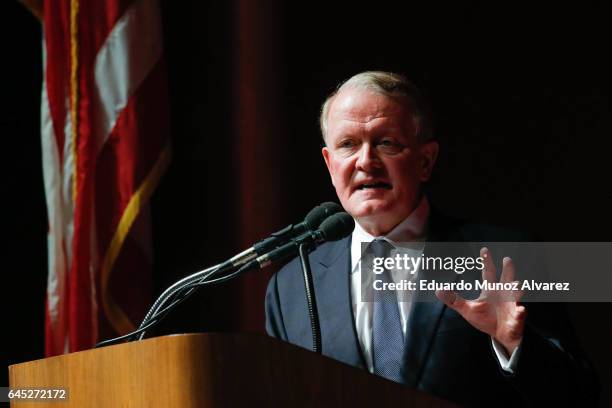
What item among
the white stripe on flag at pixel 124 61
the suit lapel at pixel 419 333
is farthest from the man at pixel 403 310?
the white stripe on flag at pixel 124 61

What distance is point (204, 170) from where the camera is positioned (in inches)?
131

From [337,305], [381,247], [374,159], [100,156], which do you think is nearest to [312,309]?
[337,305]

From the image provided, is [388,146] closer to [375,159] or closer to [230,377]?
[375,159]

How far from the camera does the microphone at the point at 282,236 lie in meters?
1.59

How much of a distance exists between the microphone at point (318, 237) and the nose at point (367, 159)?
22.4 inches

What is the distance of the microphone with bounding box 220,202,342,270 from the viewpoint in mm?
1593

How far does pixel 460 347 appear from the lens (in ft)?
6.50

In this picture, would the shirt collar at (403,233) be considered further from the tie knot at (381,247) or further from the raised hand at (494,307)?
the raised hand at (494,307)

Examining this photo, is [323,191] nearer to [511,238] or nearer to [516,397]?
[511,238]

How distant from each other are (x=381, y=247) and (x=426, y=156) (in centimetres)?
32

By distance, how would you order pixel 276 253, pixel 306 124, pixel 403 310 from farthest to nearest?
pixel 306 124 → pixel 403 310 → pixel 276 253

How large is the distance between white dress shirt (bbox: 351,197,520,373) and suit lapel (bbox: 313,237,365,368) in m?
0.03

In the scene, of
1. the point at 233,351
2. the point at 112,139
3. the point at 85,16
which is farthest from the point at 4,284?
the point at 233,351

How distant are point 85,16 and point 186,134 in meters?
0.60
